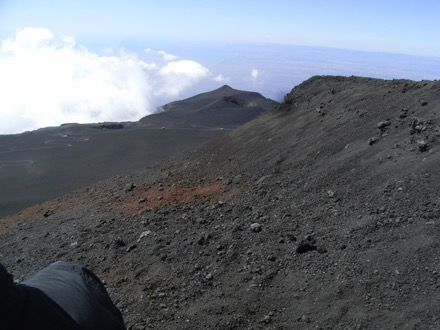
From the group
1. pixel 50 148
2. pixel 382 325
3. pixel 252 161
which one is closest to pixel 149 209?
pixel 252 161

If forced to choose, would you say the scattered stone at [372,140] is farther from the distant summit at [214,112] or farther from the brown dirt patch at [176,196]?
the distant summit at [214,112]

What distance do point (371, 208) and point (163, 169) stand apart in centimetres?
722

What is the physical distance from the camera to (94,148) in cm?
1948

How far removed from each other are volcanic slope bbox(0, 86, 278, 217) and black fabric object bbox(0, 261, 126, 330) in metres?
11.5

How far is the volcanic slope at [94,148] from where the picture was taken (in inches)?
587

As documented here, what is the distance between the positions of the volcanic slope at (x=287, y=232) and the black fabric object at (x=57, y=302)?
7.52 ft

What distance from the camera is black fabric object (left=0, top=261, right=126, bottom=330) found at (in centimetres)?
162

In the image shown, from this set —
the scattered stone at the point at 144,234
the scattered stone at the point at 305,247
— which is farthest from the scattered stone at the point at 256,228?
the scattered stone at the point at 144,234

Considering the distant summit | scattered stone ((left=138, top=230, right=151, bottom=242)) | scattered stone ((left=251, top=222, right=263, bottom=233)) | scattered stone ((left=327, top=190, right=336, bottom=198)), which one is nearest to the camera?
scattered stone ((left=251, top=222, right=263, bottom=233))

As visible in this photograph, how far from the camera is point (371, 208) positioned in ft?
17.7

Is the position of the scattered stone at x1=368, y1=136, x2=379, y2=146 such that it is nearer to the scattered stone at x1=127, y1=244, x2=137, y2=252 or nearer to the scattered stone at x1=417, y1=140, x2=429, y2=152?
the scattered stone at x1=417, y1=140, x2=429, y2=152

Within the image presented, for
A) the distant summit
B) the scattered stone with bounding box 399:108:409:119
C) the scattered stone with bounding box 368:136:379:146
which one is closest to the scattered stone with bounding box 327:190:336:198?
the scattered stone with bounding box 368:136:379:146

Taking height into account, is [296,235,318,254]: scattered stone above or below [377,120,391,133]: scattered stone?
below

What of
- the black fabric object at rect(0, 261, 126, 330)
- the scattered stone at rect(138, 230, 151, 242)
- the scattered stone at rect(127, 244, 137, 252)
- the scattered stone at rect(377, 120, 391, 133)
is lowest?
the scattered stone at rect(127, 244, 137, 252)
